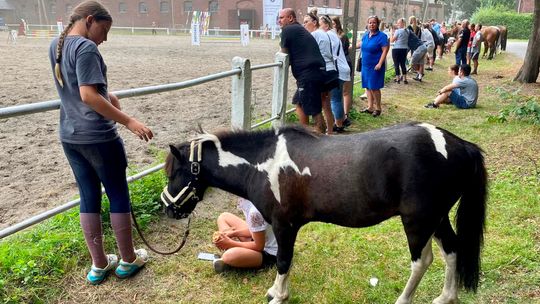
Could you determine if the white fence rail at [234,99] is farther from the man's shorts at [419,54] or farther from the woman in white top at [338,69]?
the man's shorts at [419,54]

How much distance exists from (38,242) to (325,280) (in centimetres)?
218

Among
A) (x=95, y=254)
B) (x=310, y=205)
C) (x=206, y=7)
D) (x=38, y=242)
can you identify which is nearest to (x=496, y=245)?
(x=310, y=205)

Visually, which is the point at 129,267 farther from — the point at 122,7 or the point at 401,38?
the point at 122,7

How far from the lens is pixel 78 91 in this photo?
2572 mm

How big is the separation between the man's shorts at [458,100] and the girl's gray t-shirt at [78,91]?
7.88 meters

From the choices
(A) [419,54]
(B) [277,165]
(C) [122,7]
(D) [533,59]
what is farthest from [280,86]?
(C) [122,7]

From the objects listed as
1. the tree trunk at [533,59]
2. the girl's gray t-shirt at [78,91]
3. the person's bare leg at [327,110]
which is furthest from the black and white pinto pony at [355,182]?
the tree trunk at [533,59]

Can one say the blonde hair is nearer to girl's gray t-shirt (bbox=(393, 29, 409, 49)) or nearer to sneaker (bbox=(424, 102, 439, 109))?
sneaker (bbox=(424, 102, 439, 109))

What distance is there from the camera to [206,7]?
170 feet

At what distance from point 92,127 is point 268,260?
1.57 m

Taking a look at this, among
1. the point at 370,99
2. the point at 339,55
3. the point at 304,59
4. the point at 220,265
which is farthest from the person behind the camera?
the point at 370,99

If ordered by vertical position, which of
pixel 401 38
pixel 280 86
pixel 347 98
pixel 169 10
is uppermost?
pixel 169 10

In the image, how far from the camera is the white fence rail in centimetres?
278

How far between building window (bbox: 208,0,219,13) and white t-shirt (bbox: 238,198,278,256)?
51802mm
